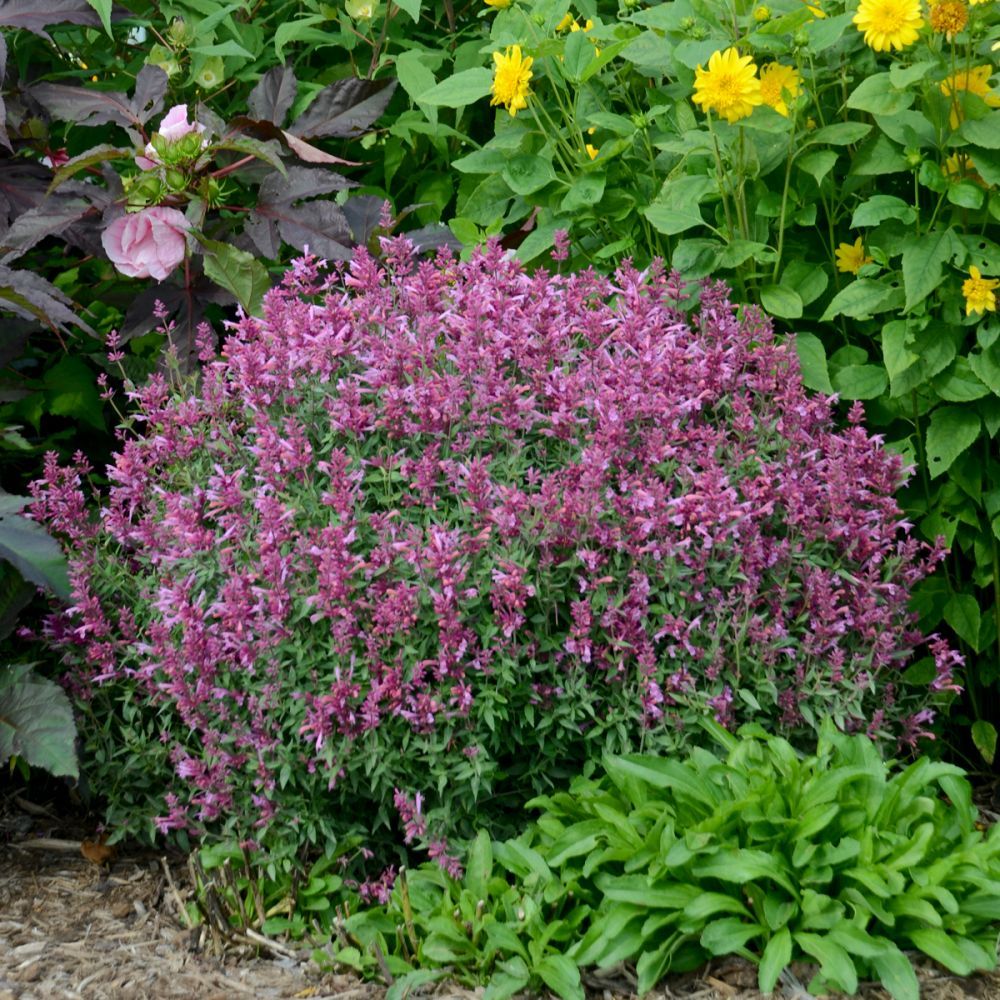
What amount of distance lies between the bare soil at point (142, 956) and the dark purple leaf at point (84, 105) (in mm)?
1739

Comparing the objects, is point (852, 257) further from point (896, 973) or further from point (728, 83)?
point (896, 973)

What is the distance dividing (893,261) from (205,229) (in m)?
1.66

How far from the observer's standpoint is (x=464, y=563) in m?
2.46

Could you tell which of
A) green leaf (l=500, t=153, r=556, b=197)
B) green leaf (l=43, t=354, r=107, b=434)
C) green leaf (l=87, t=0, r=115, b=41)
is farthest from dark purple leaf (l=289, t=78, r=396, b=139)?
green leaf (l=43, t=354, r=107, b=434)

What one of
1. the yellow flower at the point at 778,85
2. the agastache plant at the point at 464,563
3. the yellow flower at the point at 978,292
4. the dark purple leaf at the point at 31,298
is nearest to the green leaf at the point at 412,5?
the agastache plant at the point at 464,563

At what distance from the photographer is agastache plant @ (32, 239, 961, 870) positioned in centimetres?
246

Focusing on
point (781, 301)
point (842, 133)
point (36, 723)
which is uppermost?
point (842, 133)

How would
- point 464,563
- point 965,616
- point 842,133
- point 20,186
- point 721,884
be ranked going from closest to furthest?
point 721,884 < point 464,563 < point 842,133 < point 965,616 < point 20,186

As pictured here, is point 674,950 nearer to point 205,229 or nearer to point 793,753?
point 793,753

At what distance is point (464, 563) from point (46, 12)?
1.84m

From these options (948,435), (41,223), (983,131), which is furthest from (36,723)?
(983,131)

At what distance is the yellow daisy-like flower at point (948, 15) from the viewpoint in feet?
9.05

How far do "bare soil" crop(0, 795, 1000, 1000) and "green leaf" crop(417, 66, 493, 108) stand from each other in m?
1.88

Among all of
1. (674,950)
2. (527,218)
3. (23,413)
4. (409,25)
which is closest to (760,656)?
(674,950)
